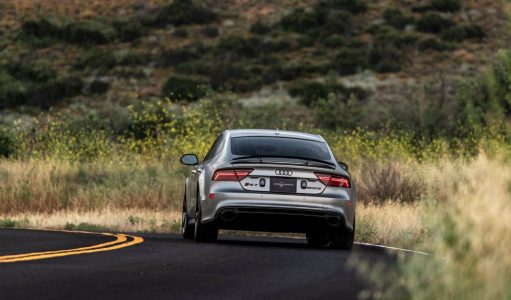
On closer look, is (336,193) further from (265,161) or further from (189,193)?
(189,193)

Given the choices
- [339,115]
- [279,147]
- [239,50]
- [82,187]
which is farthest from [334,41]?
[279,147]

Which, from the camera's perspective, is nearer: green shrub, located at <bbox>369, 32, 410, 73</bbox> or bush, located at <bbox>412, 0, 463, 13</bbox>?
green shrub, located at <bbox>369, 32, 410, 73</bbox>

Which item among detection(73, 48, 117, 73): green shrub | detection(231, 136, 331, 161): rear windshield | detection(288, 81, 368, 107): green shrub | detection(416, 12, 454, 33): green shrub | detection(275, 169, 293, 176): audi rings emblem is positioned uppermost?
detection(231, 136, 331, 161): rear windshield

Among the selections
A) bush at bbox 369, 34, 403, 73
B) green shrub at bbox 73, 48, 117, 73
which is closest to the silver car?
bush at bbox 369, 34, 403, 73

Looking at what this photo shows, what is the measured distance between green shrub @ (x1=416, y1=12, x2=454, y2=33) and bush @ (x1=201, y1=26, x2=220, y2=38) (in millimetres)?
10482

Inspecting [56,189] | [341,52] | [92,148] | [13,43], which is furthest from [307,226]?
[13,43]

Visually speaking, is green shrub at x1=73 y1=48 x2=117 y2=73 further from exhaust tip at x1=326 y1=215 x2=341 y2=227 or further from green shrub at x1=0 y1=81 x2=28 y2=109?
exhaust tip at x1=326 y1=215 x2=341 y2=227

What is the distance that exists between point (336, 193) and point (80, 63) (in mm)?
47327

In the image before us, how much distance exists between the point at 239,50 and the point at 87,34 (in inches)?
323

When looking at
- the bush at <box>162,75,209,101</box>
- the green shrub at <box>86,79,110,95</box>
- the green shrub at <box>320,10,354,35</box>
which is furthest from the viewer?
the green shrub at <box>320,10,354,35</box>

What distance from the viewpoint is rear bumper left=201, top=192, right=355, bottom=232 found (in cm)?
1661

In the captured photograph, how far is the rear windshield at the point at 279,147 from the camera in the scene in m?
17.4

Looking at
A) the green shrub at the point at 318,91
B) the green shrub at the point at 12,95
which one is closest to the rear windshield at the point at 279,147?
the green shrub at the point at 318,91

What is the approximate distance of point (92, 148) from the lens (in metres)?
35.4
